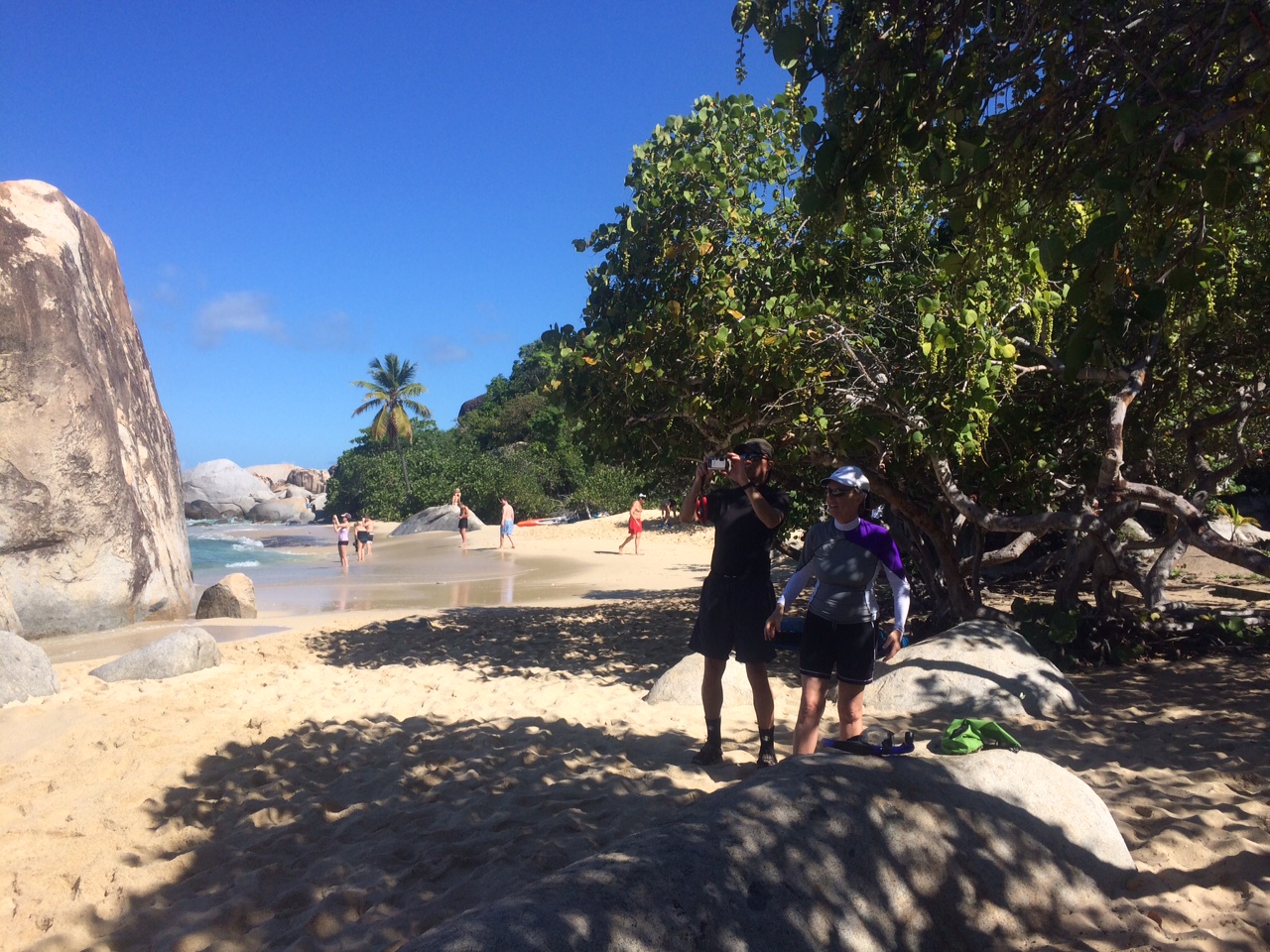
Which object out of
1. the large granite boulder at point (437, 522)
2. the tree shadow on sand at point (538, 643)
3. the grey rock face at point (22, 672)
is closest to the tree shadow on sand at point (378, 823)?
the tree shadow on sand at point (538, 643)

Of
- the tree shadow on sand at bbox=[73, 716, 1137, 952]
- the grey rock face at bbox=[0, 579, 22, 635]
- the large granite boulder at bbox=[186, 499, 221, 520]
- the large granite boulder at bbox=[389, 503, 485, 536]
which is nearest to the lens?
the tree shadow on sand at bbox=[73, 716, 1137, 952]

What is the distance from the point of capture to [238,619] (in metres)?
13.9

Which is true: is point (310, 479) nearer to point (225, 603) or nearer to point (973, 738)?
point (225, 603)

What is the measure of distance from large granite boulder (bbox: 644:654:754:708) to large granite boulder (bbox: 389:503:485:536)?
3193 centimetres

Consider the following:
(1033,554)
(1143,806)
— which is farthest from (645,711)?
(1033,554)

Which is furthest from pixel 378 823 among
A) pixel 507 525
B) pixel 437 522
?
pixel 437 522

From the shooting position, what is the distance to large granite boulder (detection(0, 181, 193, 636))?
12055 mm

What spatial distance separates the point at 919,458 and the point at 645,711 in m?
3.49

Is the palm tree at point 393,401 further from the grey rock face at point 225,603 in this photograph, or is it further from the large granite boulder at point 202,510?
the grey rock face at point 225,603

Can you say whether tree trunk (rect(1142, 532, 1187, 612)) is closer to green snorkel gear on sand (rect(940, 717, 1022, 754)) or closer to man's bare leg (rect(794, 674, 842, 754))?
green snorkel gear on sand (rect(940, 717, 1022, 754))

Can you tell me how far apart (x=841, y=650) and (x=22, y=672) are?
665 centimetres

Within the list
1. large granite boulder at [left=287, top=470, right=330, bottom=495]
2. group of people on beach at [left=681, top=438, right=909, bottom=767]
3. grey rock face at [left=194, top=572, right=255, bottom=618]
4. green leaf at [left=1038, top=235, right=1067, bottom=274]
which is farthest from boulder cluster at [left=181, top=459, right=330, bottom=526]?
green leaf at [left=1038, top=235, right=1067, bottom=274]

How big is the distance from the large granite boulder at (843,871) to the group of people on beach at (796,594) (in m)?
0.96

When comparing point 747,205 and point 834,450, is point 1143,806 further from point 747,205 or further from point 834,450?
point 747,205
